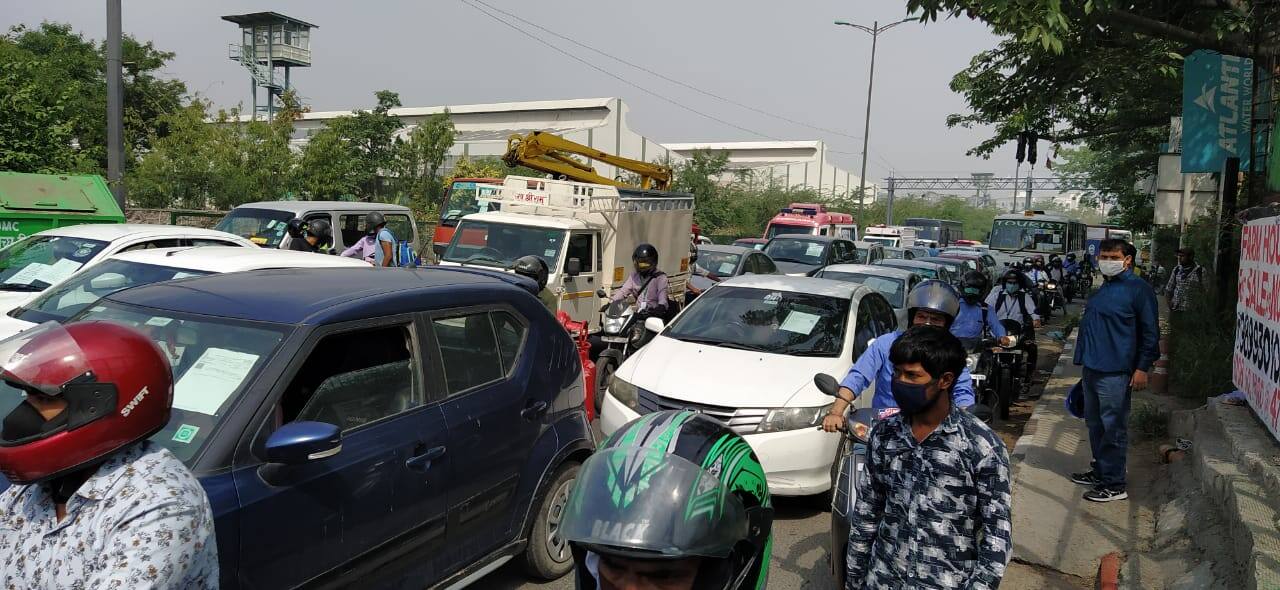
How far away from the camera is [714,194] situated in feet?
163

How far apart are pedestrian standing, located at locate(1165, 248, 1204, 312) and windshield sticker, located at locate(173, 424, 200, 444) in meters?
13.2

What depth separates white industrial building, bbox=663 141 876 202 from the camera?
5979cm

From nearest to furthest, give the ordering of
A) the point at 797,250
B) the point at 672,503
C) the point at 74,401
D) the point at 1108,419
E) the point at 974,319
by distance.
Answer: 1. the point at 672,503
2. the point at 74,401
3. the point at 1108,419
4. the point at 974,319
5. the point at 797,250

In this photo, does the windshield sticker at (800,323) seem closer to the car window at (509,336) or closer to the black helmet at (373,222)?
the car window at (509,336)

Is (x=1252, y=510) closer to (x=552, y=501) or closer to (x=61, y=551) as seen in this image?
(x=552, y=501)

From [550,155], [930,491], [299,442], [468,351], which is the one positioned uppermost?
[550,155]

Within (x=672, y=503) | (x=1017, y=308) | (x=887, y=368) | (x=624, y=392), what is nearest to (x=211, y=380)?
(x=672, y=503)

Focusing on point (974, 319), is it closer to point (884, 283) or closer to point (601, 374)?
point (884, 283)

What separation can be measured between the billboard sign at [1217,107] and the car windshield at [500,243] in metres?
7.43

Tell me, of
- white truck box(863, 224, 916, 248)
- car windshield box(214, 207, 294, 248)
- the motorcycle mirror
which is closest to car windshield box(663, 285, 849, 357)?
the motorcycle mirror

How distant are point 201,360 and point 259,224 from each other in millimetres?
9612

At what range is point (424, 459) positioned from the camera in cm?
389

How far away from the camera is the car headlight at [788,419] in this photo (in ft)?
20.4

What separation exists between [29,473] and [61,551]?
0.18 meters
